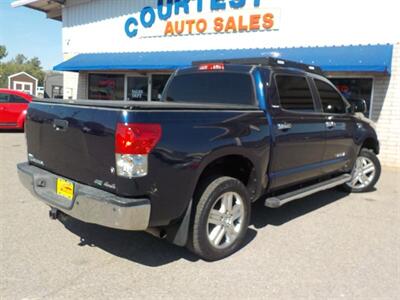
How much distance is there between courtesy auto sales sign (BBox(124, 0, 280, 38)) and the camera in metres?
12.2

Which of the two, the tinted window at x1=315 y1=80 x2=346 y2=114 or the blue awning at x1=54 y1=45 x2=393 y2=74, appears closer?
the tinted window at x1=315 y1=80 x2=346 y2=114

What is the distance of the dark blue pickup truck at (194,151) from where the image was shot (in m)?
3.23

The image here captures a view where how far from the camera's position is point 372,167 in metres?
7.12

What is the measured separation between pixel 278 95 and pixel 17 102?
12330 millimetres

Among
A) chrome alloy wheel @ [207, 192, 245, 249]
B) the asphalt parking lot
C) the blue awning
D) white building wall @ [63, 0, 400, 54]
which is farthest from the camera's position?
white building wall @ [63, 0, 400, 54]

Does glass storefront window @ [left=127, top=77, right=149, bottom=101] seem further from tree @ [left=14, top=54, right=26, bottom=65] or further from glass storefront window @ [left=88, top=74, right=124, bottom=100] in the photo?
tree @ [left=14, top=54, right=26, bottom=65]

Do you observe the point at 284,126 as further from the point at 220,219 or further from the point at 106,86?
the point at 106,86

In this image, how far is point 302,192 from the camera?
512cm

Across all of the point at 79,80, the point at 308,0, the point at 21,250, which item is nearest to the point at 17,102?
the point at 79,80

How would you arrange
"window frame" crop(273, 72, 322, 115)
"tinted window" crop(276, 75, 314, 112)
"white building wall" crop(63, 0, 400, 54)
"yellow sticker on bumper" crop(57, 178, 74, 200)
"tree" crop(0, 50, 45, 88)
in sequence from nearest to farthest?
1. "yellow sticker on bumper" crop(57, 178, 74, 200)
2. "window frame" crop(273, 72, 322, 115)
3. "tinted window" crop(276, 75, 314, 112)
4. "white building wall" crop(63, 0, 400, 54)
5. "tree" crop(0, 50, 45, 88)

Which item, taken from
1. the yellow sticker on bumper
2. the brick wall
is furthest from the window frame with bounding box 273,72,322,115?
the brick wall

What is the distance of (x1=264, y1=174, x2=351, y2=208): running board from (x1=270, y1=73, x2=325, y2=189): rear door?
0.46ft

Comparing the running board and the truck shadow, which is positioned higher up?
the running board

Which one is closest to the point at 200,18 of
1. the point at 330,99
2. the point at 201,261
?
the point at 330,99
